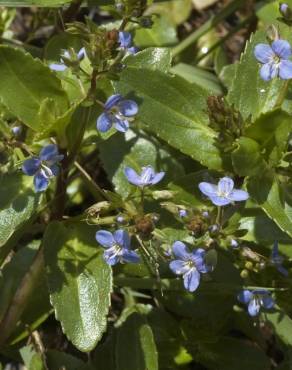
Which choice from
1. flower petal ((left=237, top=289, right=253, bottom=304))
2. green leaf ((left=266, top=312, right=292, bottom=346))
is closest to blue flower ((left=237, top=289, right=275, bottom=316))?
flower petal ((left=237, top=289, right=253, bottom=304))

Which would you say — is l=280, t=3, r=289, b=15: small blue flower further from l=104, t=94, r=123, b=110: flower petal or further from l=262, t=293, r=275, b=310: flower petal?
l=262, t=293, r=275, b=310: flower petal

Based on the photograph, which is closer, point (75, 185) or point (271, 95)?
point (271, 95)

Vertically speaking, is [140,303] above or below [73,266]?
below

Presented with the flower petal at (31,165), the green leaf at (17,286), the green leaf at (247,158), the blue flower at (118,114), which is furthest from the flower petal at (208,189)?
the green leaf at (17,286)

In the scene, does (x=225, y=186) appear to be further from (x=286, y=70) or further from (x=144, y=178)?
(x=286, y=70)

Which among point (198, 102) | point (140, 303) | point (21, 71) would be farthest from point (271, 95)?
point (140, 303)

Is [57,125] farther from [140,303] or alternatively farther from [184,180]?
[140,303]
